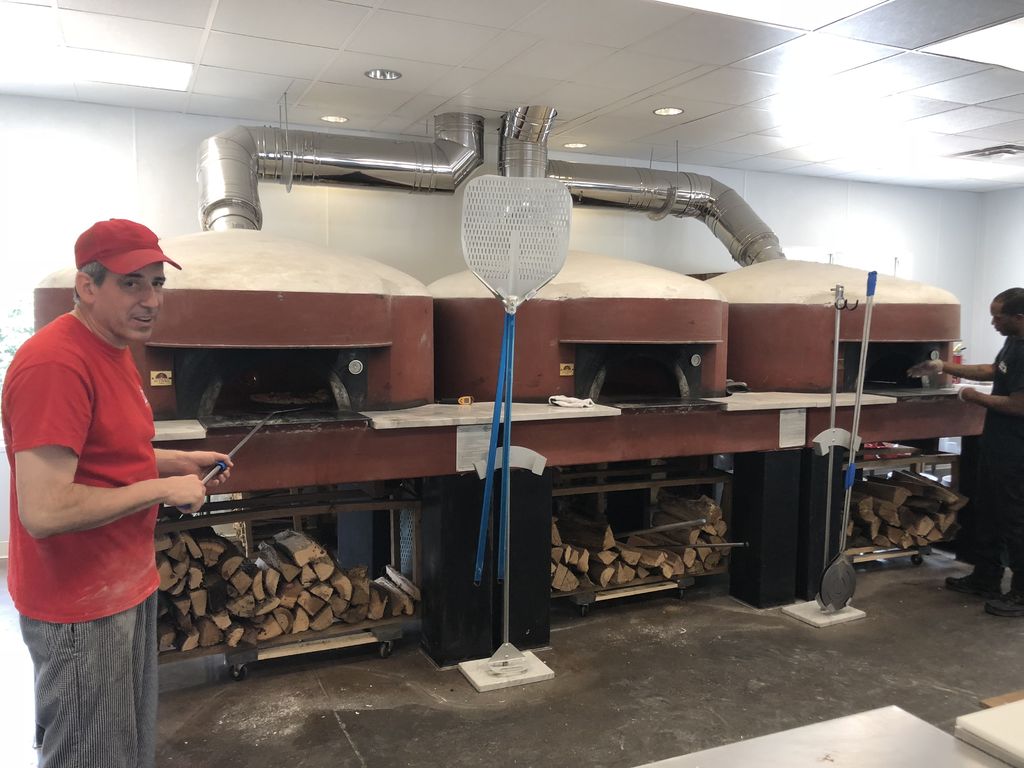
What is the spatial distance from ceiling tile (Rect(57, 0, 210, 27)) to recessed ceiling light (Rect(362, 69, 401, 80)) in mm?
1004

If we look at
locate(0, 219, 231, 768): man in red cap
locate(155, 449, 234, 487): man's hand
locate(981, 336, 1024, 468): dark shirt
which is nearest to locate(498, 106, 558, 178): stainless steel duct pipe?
locate(981, 336, 1024, 468): dark shirt

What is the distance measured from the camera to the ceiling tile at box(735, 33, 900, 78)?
4.00m

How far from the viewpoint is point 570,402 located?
12.6ft

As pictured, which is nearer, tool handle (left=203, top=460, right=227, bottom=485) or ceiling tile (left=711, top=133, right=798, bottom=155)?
tool handle (left=203, top=460, right=227, bottom=485)

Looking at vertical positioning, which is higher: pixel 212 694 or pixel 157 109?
pixel 157 109

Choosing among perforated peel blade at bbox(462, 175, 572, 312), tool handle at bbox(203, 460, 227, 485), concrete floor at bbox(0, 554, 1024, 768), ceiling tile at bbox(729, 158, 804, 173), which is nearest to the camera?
tool handle at bbox(203, 460, 227, 485)

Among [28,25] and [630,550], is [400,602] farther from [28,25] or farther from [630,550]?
[28,25]

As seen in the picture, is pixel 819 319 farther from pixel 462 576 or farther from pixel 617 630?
pixel 462 576

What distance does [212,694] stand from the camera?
10.9 ft

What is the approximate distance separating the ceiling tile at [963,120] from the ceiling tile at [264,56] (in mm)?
4158

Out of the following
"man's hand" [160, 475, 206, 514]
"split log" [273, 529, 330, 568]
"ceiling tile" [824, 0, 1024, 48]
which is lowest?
"split log" [273, 529, 330, 568]

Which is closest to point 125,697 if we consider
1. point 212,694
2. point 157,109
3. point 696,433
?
point 212,694

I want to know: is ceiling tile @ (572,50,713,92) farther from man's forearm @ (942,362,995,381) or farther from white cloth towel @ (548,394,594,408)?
man's forearm @ (942,362,995,381)

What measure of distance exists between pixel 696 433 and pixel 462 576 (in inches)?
57.4
